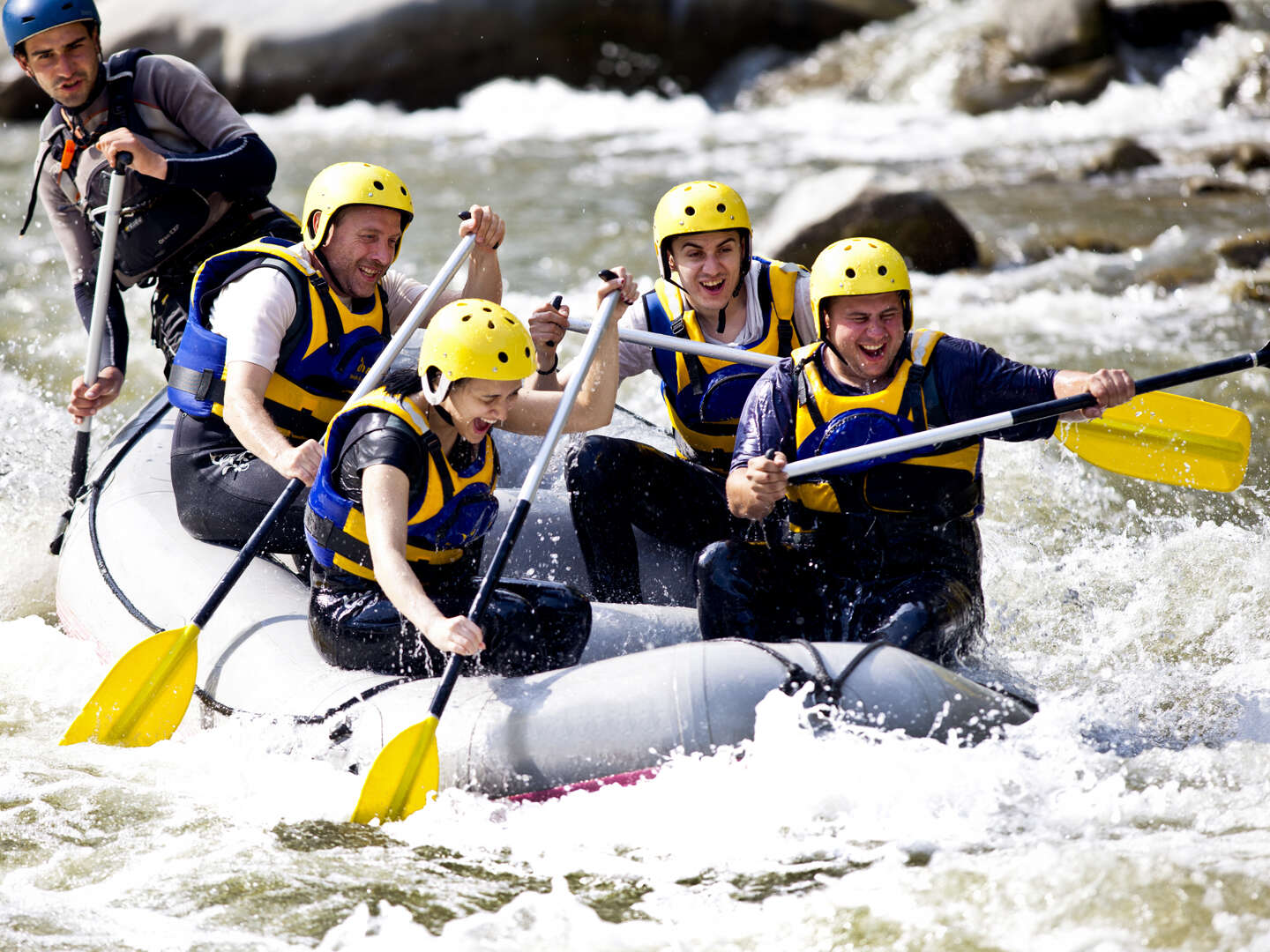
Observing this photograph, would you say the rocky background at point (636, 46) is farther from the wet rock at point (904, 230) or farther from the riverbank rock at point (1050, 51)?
the wet rock at point (904, 230)

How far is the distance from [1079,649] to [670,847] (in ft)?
6.27

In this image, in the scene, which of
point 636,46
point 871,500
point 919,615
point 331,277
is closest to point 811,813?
point 919,615

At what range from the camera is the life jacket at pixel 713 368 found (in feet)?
14.8

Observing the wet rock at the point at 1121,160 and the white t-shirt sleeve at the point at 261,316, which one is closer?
the white t-shirt sleeve at the point at 261,316

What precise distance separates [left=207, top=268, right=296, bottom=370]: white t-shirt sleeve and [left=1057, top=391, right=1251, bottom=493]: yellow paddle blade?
8.22 ft

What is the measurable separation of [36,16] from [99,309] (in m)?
1.05

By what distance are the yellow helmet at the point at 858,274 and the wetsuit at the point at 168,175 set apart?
6.68 ft

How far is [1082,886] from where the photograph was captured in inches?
126

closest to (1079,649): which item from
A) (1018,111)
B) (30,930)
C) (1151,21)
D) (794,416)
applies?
(794,416)

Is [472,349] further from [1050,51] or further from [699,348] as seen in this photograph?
[1050,51]

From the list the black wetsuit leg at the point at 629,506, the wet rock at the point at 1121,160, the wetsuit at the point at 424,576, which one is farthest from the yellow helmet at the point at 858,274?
the wet rock at the point at 1121,160

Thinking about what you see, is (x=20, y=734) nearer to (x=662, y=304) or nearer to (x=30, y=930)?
(x=30, y=930)

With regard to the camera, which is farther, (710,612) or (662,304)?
(662,304)

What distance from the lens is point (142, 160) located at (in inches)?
184
